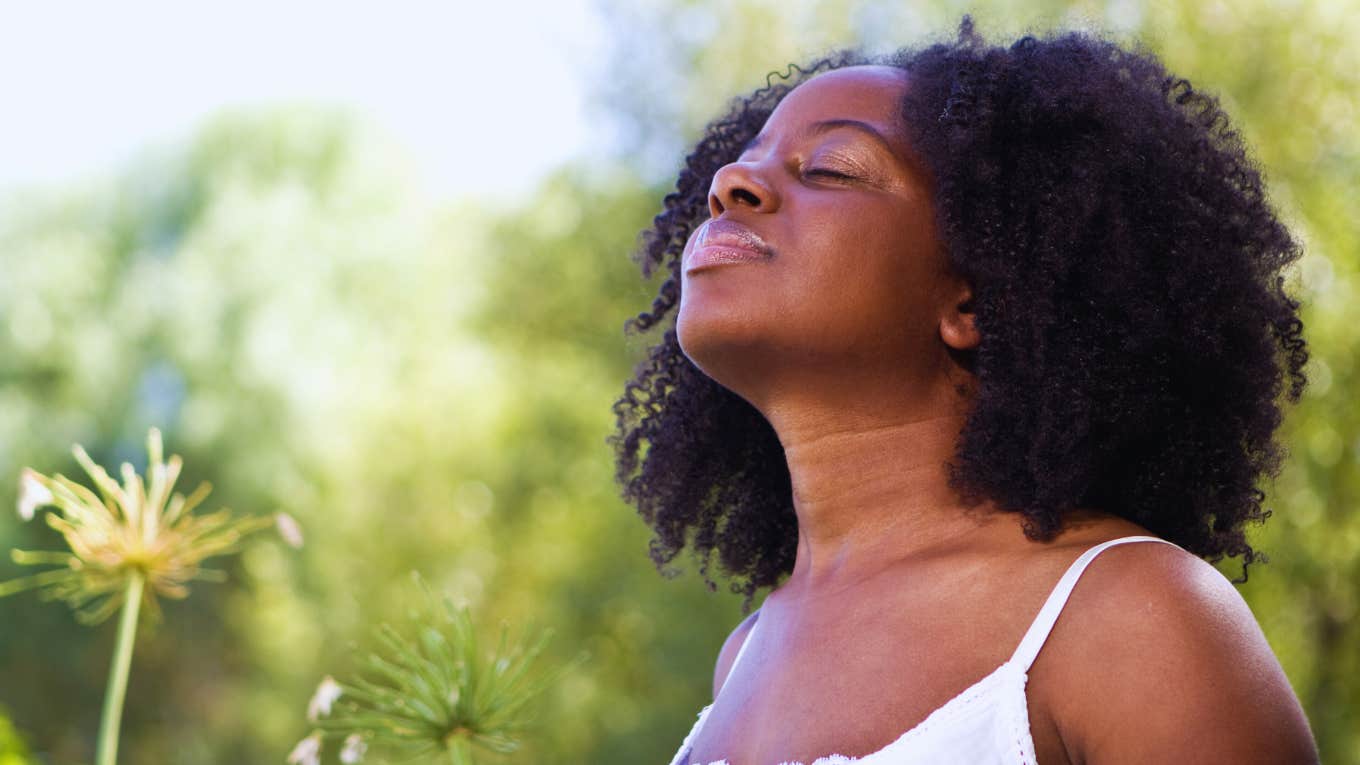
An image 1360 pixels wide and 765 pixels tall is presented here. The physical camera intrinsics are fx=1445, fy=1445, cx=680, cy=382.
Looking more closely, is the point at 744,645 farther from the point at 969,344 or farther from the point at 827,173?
the point at 827,173

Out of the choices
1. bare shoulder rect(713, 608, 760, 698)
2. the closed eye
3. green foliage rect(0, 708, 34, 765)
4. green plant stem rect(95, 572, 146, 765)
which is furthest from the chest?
green foliage rect(0, 708, 34, 765)

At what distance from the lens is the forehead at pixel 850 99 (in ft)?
7.64

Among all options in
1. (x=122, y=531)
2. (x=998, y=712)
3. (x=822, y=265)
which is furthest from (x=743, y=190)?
(x=122, y=531)

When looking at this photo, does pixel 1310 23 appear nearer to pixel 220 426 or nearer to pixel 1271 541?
pixel 1271 541

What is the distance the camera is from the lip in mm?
2195

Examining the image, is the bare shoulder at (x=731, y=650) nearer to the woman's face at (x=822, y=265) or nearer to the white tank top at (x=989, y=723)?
the woman's face at (x=822, y=265)

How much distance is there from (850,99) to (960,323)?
42 centimetres

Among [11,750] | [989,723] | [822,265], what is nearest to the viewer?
[989,723]

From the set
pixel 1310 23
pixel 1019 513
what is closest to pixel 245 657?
pixel 1310 23

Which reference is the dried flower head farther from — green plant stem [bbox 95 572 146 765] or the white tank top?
the white tank top

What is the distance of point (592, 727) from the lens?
40.0 feet

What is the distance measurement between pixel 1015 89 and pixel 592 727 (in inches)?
413

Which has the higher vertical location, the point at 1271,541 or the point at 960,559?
the point at 1271,541

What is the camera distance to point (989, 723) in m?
1.76
